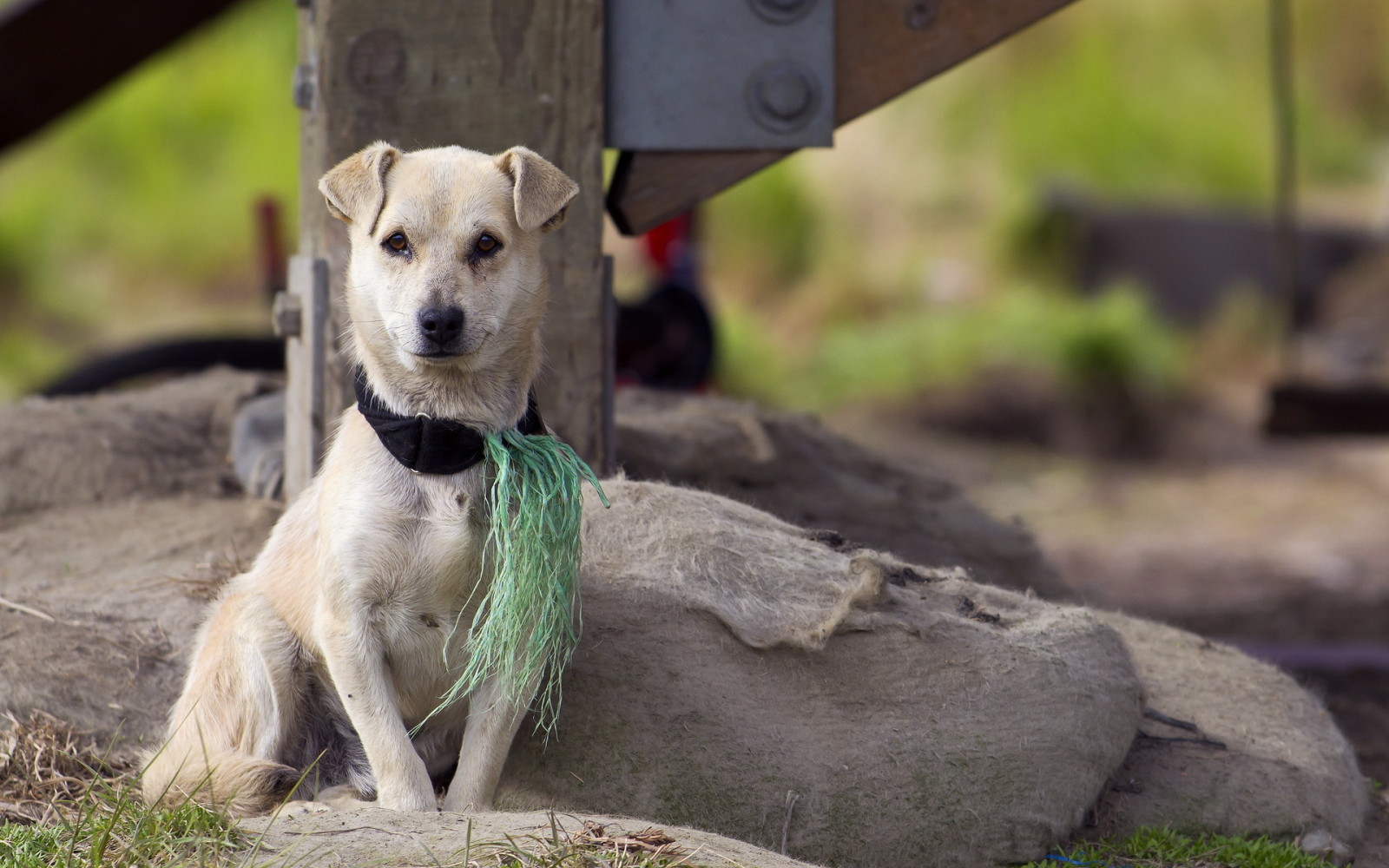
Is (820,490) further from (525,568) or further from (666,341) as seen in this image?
(525,568)

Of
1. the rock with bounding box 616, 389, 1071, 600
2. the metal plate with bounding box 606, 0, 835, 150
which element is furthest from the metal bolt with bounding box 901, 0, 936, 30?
the rock with bounding box 616, 389, 1071, 600

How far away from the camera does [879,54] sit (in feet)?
13.8

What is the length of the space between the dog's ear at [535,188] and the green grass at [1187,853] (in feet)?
6.00

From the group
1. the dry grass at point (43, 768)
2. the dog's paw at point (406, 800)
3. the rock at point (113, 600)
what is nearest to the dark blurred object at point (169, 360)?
the rock at point (113, 600)

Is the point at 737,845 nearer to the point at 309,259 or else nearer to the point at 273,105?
the point at 309,259

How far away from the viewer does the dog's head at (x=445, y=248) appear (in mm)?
2865

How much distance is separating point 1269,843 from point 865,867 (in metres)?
0.98

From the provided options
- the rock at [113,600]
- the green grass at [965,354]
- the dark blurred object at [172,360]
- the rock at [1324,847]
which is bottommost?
the green grass at [965,354]

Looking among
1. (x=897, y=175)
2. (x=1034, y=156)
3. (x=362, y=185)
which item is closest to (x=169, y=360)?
(x=362, y=185)

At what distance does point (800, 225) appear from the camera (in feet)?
47.5

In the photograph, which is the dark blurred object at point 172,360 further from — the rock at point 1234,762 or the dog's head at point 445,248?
the rock at point 1234,762

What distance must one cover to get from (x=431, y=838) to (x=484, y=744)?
35 centimetres

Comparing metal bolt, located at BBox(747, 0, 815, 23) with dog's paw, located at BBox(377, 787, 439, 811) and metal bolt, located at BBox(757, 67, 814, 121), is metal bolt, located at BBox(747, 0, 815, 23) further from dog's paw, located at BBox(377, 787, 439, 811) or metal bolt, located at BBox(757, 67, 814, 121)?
dog's paw, located at BBox(377, 787, 439, 811)

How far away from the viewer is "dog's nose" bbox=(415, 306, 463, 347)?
2.82 metres
